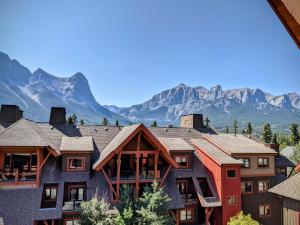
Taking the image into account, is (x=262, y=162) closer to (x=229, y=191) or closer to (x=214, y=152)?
(x=214, y=152)

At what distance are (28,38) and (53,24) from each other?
8.21m

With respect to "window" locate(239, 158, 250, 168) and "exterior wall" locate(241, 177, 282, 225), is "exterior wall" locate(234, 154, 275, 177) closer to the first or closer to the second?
"window" locate(239, 158, 250, 168)

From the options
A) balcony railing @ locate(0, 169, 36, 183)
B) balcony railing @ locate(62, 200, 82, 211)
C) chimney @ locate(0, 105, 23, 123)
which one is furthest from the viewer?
chimney @ locate(0, 105, 23, 123)

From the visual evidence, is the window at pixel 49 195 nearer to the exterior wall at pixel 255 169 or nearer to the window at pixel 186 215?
the window at pixel 186 215

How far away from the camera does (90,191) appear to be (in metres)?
25.9

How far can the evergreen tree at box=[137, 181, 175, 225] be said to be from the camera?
22.0 metres

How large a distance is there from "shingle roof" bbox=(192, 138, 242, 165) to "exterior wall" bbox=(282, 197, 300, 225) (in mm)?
8409

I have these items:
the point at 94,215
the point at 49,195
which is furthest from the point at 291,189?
the point at 49,195

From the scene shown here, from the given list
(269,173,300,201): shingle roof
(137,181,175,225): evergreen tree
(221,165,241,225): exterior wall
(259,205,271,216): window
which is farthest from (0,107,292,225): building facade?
(269,173,300,201): shingle roof

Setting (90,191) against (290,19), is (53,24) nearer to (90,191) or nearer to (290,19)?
(90,191)

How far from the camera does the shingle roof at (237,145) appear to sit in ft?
109

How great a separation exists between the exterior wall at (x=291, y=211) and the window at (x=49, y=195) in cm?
2000

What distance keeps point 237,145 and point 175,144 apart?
28.0ft

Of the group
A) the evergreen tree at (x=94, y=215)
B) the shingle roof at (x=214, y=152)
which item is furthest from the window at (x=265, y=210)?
the evergreen tree at (x=94, y=215)
